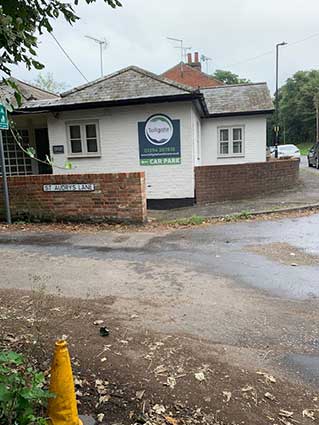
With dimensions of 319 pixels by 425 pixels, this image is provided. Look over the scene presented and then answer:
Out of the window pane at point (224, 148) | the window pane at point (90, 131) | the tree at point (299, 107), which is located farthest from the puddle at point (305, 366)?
the tree at point (299, 107)

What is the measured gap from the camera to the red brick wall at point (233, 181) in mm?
12734

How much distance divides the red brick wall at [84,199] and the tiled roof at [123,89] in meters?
4.11

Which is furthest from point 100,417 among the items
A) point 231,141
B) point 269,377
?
point 231,141

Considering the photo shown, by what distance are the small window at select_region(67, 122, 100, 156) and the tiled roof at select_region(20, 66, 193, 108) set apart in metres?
0.93

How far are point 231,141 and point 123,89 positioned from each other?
7314 millimetres

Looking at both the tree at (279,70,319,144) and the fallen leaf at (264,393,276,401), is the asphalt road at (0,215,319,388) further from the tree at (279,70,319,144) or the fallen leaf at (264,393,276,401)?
the tree at (279,70,319,144)

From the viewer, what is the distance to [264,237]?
7.72 m

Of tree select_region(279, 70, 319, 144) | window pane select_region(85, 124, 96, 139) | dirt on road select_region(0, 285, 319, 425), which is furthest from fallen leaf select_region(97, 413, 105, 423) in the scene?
tree select_region(279, 70, 319, 144)

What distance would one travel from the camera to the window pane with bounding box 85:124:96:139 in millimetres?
13104

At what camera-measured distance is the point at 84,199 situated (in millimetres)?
9438

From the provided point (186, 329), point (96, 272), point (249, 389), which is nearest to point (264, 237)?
point (96, 272)

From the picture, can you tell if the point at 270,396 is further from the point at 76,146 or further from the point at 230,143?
the point at 230,143

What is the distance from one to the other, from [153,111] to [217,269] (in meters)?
8.07

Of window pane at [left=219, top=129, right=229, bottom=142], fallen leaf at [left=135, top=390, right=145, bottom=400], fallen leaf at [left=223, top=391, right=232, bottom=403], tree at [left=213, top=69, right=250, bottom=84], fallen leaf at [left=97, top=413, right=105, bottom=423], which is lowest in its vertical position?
fallen leaf at [left=223, top=391, right=232, bottom=403]
